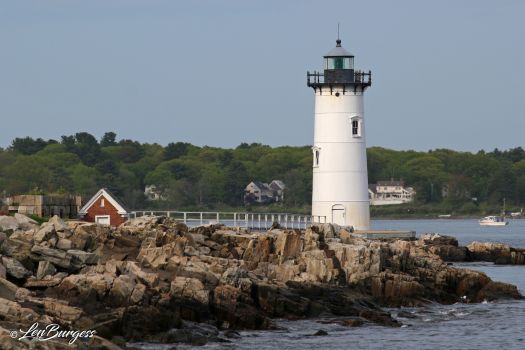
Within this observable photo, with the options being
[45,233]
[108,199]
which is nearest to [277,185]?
[108,199]

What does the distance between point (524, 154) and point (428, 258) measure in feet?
388

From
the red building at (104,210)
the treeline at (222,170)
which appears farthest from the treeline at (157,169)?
the red building at (104,210)

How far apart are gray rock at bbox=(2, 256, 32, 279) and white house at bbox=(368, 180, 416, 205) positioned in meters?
103

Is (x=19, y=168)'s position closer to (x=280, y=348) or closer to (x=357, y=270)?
(x=357, y=270)

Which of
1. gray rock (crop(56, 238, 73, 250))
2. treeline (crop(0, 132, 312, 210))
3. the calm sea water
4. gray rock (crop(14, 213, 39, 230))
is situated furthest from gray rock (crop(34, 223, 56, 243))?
treeline (crop(0, 132, 312, 210))

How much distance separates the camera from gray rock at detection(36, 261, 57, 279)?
3095 cm

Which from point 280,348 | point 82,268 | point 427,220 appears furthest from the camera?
point 427,220

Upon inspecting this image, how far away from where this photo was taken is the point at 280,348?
29.2 m

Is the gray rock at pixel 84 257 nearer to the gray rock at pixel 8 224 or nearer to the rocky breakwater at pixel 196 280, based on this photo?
the rocky breakwater at pixel 196 280

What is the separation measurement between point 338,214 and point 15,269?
937 inches

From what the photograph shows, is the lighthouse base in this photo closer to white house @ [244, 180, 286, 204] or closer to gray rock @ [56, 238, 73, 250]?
gray rock @ [56, 238, 73, 250]

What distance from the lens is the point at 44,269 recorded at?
31.1m

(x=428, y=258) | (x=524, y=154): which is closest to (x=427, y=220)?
(x=524, y=154)

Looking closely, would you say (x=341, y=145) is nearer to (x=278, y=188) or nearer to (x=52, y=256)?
(x=52, y=256)
